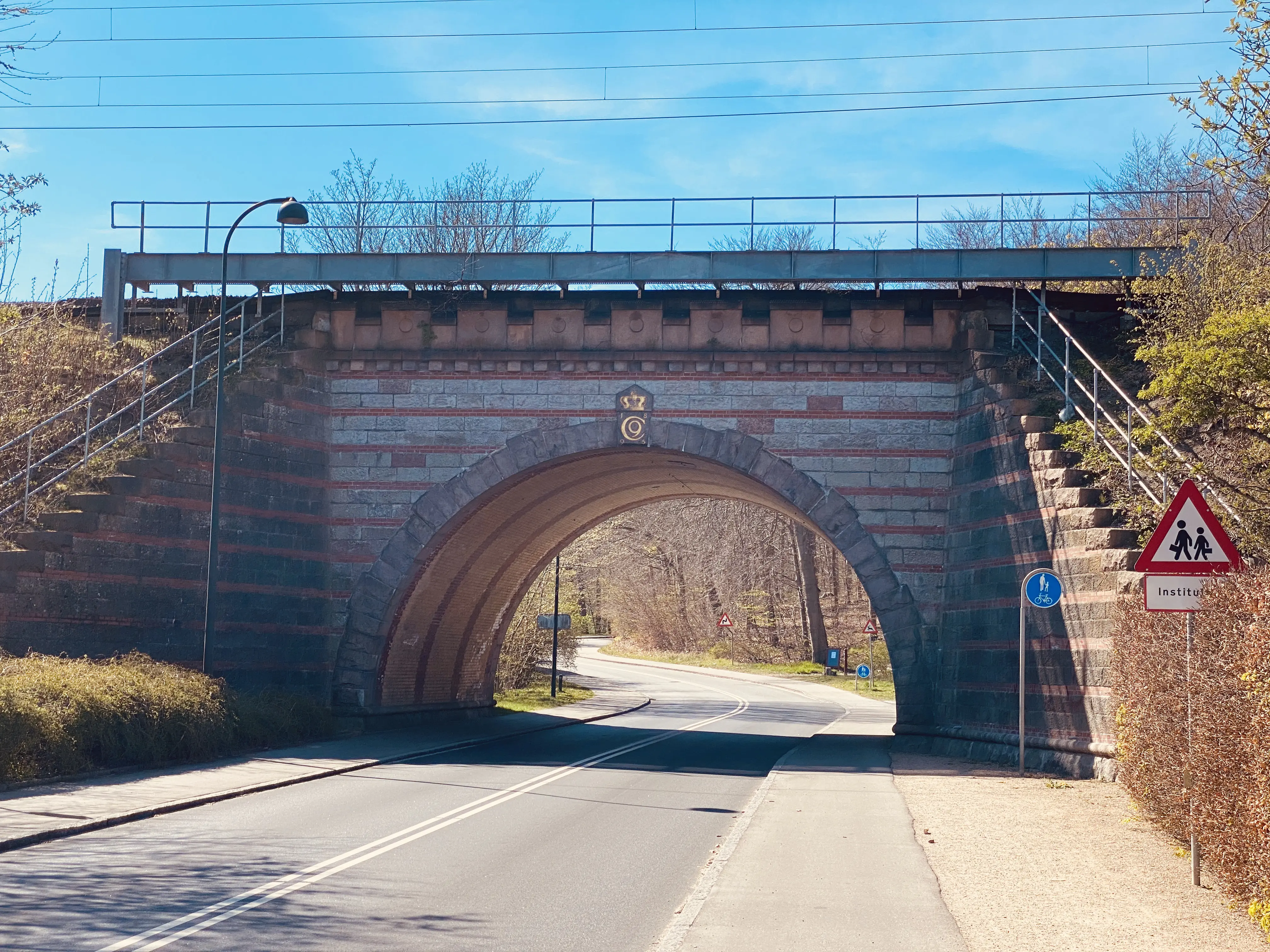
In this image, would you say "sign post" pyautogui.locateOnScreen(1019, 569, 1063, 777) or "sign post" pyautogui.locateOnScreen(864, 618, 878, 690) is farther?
"sign post" pyautogui.locateOnScreen(864, 618, 878, 690)

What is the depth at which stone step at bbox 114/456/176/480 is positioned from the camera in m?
19.8

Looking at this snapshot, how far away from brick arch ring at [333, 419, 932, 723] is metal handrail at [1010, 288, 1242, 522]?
411 cm

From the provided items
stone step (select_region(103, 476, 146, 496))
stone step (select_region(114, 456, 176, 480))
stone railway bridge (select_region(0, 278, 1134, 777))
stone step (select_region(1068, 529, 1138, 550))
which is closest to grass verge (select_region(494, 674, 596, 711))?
stone railway bridge (select_region(0, 278, 1134, 777))

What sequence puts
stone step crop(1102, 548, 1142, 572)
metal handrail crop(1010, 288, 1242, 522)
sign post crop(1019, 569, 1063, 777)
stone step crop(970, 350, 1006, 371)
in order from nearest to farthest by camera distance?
1. metal handrail crop(1010, 288, 1242, 522)
2. stone step crop(1102, 548, 1142, 572)
3. sign post crop(1019, 569, 1063, 777)
4. stone step crop(970, 350, 1006, 371)

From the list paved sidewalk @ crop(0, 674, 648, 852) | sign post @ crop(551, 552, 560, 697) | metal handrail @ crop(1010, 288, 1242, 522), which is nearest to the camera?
paved sidewalk @ crop(0, 674, 648, 852)

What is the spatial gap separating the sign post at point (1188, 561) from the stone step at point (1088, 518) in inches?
350

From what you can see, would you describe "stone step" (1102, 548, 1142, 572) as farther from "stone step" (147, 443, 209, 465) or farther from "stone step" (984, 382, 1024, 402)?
"stone step" (147, 443, 209, 465)

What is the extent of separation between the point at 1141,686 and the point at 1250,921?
10.5 feet

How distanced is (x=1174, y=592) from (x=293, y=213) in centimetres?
1356

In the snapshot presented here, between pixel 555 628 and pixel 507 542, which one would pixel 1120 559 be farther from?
pixel 555 628

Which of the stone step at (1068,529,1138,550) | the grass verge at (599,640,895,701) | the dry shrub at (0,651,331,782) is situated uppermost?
the stone step at (1068,529,1138,550)

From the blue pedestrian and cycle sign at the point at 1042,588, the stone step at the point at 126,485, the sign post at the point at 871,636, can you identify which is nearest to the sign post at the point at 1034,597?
the blue pedestrian and cycle sign at the point at 1042,588

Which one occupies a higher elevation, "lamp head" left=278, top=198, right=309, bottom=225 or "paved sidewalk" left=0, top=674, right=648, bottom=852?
"lamp head" left=278, top=198, right=309, bottom=225

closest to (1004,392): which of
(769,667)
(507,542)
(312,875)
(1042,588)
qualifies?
(1042,588)
